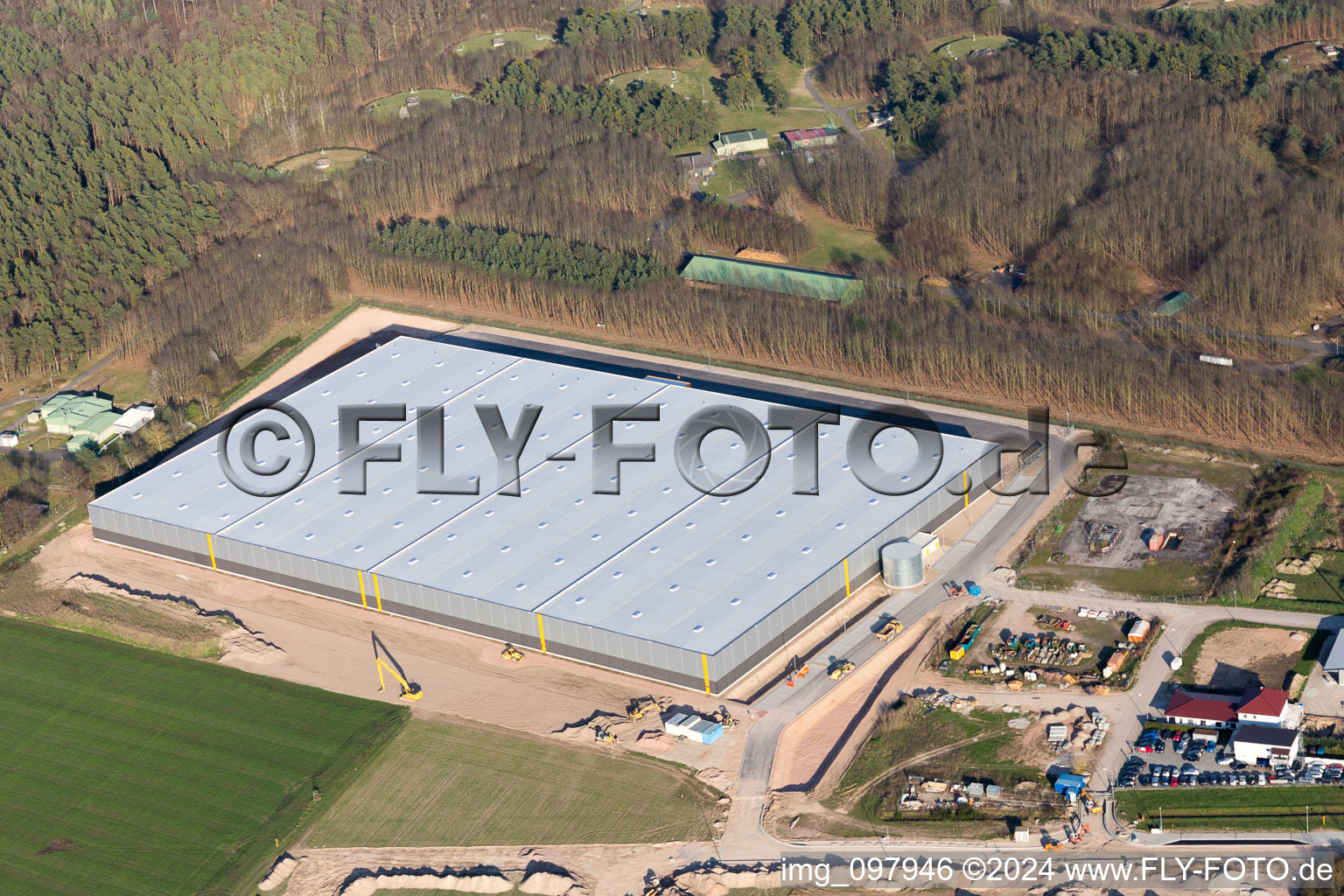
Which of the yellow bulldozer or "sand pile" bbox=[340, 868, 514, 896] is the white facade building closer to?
the yellow bulldozer

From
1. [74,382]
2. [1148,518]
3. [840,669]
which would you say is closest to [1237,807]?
[840,669]

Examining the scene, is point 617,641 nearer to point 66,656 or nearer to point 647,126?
point 66,656

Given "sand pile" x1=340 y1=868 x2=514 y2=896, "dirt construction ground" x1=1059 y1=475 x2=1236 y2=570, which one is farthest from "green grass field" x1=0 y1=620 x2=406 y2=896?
"dirt construction ground" x1=1059 y1=475 x2=1236 y2=570

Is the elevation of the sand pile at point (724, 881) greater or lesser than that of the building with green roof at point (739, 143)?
lesser

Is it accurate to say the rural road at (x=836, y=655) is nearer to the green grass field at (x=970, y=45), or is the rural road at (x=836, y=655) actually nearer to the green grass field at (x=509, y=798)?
the green grass field at (x=509, y=798)

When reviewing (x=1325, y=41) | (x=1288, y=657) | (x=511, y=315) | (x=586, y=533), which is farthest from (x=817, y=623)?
(x=1325, y=41)

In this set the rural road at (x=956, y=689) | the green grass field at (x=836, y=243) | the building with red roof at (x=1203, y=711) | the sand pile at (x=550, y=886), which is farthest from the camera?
the green grass field at (x=836, y=243)

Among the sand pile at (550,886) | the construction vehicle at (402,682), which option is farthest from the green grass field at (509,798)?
the construction vehicle at (402,682)
